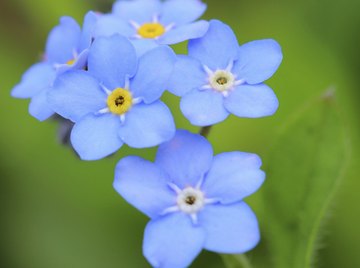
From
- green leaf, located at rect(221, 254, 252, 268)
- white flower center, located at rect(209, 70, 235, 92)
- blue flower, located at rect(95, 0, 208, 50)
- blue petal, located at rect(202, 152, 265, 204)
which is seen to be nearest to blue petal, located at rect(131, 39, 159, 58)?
blue flower, located at rect(95, 0, 208, 50)

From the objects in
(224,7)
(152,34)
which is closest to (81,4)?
(224,7)

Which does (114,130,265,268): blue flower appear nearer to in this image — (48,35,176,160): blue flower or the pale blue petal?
(48,35,176,160): blue flower

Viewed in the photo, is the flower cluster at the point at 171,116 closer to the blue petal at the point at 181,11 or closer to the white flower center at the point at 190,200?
the white flower center at the point at 190,200

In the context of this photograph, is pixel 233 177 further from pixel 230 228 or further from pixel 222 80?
pixel 222 80

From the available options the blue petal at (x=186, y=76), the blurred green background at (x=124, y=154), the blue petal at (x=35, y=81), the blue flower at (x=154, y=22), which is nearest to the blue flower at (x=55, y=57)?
the blue petal at (x=35, y=81)

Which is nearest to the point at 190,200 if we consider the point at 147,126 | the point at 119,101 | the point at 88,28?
the point at 147,126
